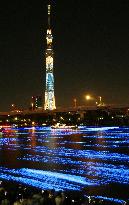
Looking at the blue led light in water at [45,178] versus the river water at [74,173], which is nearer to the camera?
the river water at [74,173]

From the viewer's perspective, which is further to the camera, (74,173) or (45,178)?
(74,173)

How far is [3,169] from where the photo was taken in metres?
28.7

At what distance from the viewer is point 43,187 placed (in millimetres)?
20484

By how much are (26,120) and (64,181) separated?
4080 inches

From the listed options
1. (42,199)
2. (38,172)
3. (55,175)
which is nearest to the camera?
(42,199)

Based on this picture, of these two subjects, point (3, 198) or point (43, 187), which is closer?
point (3, 198)

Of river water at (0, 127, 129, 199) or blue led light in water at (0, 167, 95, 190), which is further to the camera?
blue led light in water at (0, 167, 95, 190)

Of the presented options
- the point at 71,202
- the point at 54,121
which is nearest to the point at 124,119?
the point at 54,121

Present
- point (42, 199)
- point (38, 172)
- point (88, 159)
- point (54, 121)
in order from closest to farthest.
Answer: point (42, 199) < point (38, 172) < point (88, 159) < point (54, 121)

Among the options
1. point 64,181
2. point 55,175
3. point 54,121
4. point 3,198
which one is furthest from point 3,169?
point 54,121

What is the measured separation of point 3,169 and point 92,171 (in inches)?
229

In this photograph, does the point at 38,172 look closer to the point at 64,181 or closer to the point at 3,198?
the point at 64,181

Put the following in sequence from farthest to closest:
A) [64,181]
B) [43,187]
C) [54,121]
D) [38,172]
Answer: [54,121] < [38,172] < [64,181] < [43,187]

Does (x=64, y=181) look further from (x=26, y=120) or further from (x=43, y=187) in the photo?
(x=26, y=120)
